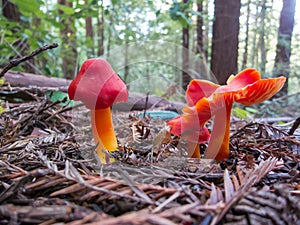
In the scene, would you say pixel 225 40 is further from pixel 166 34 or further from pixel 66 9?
pixel 166 34

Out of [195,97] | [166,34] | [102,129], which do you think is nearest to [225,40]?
[195,97]

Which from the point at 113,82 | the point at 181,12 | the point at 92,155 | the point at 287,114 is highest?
the point at 181,12

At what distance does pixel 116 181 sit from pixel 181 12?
3.27 metres

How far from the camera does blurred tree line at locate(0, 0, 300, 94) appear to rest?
10.3 ft

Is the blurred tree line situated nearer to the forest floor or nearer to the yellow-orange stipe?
the yellow-orange stipe

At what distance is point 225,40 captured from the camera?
3.10 meters

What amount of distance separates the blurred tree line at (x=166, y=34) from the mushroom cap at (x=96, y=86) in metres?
1.33

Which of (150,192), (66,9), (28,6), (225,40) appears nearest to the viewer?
(150,192)

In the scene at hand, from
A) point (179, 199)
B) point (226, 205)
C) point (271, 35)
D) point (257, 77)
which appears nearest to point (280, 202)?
point (226, 205)

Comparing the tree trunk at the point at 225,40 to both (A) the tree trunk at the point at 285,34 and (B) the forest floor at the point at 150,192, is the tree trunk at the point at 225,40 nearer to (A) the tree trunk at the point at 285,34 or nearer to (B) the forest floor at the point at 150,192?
(A) the tree trunk at the point at 285,34

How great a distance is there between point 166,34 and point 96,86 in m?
5.43

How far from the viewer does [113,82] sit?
40.3 inches

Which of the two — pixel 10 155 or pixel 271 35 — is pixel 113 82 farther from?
pixel 271 35

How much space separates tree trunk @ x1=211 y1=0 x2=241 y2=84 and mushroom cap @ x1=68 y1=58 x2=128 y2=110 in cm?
220
